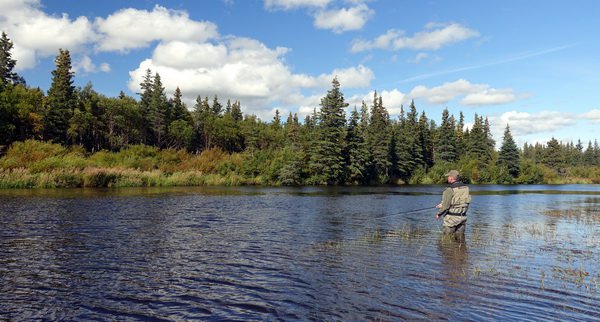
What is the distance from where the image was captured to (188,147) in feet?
322

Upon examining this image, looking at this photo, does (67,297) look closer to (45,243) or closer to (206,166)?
(45,243)

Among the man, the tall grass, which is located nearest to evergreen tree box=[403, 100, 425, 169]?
the tall grass

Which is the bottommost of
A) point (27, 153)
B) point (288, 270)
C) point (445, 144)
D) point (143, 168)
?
point (288, 270)

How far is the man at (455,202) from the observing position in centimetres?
Result: 1380

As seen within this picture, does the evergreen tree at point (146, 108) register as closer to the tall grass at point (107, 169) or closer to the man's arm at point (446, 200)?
the tall grass at point (107, 169)

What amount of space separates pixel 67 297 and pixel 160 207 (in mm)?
17831

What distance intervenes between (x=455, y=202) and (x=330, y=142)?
56.4 m

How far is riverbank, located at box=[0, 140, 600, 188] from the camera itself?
41.3 meters

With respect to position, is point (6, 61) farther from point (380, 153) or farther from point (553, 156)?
point (553, 156)

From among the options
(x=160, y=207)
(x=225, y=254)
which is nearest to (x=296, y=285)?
(x=225, y=254)

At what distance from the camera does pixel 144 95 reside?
9675 centimetres

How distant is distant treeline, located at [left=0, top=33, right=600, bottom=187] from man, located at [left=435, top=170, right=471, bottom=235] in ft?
130

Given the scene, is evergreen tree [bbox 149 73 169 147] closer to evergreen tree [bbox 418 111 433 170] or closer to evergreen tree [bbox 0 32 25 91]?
evergreen tree [bbox 0 32 25 91]

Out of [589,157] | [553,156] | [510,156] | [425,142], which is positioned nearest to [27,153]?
[425,142]
